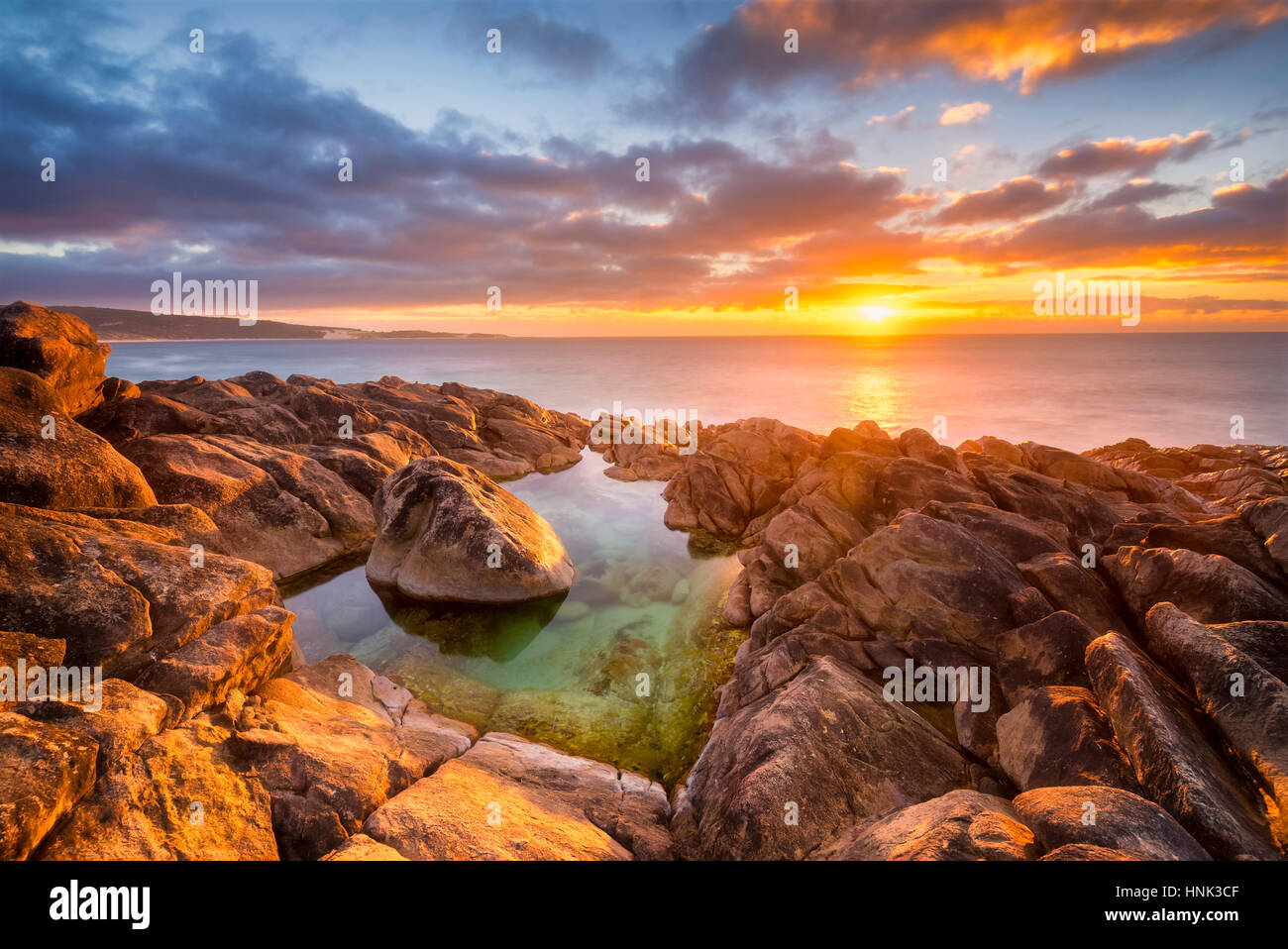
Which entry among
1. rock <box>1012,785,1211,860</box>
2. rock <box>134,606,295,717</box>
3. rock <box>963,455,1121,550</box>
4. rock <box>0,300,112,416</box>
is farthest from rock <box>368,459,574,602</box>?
rock <box>963,455,1121,550</box>

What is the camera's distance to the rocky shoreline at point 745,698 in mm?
6035

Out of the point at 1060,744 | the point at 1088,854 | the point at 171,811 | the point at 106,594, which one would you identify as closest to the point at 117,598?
the point at 106,594

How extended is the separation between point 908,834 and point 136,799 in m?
9.45

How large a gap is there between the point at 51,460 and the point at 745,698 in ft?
58.5

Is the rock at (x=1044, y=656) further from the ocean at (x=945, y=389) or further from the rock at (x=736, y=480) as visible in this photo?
the ocean at (x=945, y=389)

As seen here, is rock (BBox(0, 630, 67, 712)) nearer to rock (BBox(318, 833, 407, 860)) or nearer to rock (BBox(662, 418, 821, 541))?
rock (BBox(318, 833, 407, 860))

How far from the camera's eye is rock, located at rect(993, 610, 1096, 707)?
30.0ft

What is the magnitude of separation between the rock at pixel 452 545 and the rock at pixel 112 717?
1075cm

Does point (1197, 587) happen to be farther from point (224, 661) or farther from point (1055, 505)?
point (224, 661)

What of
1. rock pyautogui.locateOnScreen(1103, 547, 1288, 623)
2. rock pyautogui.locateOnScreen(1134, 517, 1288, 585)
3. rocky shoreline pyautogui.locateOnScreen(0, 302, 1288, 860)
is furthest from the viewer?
rock pyautogui.locateOnScreen(1134, 517, 1288, 585)

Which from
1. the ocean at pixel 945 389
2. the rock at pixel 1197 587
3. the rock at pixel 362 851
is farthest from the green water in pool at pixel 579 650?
the ocean at pixel 945 389

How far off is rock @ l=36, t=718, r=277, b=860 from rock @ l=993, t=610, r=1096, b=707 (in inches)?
487

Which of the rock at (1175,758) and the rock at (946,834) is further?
the rock at (1175,758)
